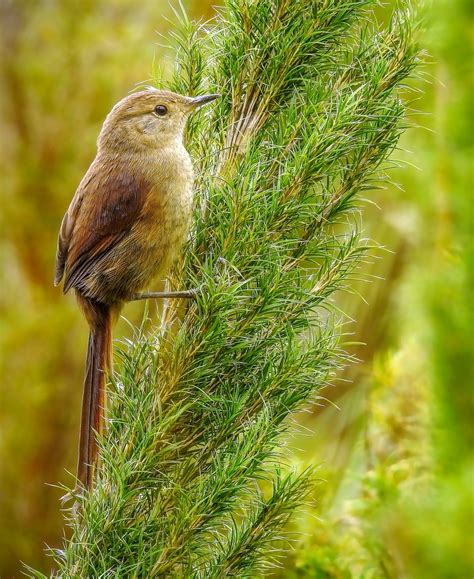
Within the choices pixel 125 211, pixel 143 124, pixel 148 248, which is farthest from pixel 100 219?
pixel 143 124

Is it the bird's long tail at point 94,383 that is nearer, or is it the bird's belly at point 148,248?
the bird's long tail at point 94,383

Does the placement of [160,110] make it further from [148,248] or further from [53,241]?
[53,241]

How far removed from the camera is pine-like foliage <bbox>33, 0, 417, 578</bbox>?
1.34m

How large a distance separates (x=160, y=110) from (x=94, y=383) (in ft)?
2.91

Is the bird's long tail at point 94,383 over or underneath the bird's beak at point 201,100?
underneath

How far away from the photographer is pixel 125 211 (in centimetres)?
237

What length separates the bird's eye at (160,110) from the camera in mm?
2364

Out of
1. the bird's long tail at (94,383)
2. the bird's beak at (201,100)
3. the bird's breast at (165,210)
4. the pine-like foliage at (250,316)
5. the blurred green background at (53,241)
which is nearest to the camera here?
the pine-like foliage at (250,316)

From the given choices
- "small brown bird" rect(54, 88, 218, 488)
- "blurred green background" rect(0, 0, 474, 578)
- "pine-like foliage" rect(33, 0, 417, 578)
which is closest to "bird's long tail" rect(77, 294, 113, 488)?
"small brown bird" rect(54, 88, 218, 488)

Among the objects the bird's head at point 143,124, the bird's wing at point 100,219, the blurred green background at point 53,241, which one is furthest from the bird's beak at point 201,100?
the blurred green background at point 53,241

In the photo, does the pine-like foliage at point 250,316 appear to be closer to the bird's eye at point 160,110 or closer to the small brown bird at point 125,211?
the small brown bird at point 125,211

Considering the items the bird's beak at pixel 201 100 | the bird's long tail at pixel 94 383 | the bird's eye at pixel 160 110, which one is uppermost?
the bird's eye at pixel 160 110

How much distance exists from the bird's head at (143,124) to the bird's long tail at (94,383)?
485mm

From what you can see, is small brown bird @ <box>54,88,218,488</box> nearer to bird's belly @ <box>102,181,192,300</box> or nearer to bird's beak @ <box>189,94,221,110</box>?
bird's belly @ <box>102,181,192,300</box>
